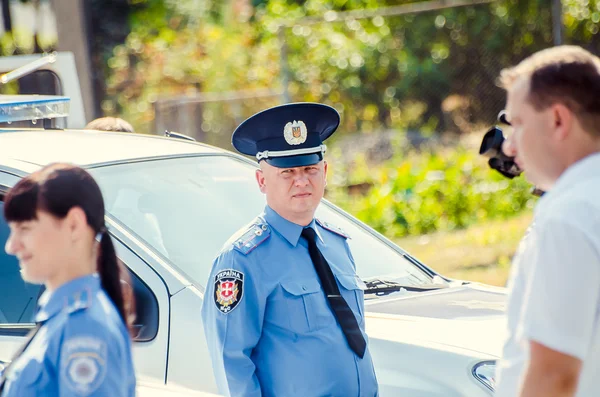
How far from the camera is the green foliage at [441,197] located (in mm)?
9969

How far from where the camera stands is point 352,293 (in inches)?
120

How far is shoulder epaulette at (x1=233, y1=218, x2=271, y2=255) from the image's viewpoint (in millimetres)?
2934

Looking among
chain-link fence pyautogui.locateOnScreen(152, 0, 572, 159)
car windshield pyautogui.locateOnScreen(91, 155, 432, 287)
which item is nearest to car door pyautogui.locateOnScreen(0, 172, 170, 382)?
car windshield pyautogui.locateOnScreen(91, 155, 432, 287)

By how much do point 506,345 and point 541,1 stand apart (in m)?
8.51

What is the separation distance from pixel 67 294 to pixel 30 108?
2287 mm

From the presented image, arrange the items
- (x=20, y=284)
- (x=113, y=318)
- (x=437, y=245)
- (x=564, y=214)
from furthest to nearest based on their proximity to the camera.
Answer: (x=437, y=245) → (x=20, y=284) → (x=113, y=318) → (x=564, y=214)

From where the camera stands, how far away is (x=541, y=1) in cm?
996

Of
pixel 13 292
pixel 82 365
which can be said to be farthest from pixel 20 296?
pixel 82 365

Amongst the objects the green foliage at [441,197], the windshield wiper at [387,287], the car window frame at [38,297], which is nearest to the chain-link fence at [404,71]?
the green foliage at [441,197]

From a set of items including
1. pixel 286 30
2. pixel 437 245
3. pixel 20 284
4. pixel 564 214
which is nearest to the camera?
pixel 564 214

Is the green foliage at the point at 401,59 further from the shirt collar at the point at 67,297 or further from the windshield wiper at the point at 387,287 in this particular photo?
the shirt collar at the point at 67,297

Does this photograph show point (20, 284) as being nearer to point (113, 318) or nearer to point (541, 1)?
point (113, 318)

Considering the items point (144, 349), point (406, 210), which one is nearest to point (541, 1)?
point (406, 210)

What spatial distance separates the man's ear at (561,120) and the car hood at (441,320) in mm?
1341
